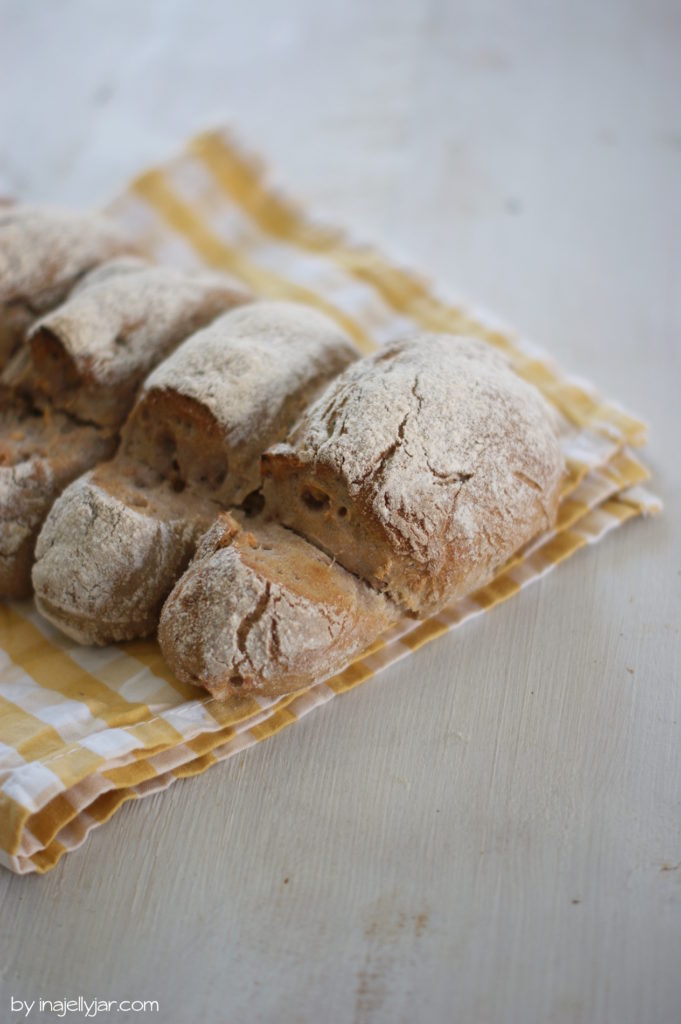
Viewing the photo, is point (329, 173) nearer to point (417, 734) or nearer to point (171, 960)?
point (417, 734)

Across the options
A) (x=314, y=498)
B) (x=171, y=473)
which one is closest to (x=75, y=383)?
(x=171, y=473)

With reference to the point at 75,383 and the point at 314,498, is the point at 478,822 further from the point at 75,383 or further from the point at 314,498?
the point at 75,383

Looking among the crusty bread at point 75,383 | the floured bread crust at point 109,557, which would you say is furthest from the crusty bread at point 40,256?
the floured bread crust at point 109,557

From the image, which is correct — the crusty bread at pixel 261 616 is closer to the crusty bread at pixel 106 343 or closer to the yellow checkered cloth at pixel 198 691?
the yellow checkered cloth at pixel 198 691

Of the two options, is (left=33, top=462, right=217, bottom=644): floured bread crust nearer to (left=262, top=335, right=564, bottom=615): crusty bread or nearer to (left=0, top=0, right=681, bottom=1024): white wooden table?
(left=262, top=335, right=564, bottom=615): crusty bread

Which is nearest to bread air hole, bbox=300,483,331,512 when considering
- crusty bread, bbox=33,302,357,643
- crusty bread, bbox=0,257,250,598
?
crusty bread, bbox=33,302,357,643

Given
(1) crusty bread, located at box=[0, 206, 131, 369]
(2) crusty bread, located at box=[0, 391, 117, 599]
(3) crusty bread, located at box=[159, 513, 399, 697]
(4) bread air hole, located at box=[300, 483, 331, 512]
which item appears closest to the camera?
(3) crusty bread, located at box=[159, 513, 399, 697]

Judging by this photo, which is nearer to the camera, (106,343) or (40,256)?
(106,343)

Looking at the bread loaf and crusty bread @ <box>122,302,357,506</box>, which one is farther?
crusty bread @ <box>122,302,357,506</box>
